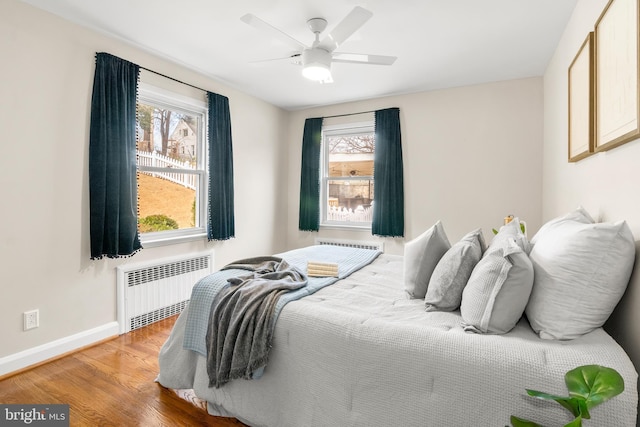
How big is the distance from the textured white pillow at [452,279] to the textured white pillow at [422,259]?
124mm

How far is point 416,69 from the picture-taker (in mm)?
3359

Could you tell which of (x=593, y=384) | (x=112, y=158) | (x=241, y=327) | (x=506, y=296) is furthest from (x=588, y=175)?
(x=112, y=158)

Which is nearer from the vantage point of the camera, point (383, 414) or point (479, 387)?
point (479, 387)

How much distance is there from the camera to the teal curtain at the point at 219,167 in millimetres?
3678

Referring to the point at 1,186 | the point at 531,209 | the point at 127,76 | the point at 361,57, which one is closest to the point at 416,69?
the point at 361,57

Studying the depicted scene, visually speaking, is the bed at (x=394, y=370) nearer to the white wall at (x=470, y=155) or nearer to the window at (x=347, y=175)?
the white wall at (x=470, y=155)

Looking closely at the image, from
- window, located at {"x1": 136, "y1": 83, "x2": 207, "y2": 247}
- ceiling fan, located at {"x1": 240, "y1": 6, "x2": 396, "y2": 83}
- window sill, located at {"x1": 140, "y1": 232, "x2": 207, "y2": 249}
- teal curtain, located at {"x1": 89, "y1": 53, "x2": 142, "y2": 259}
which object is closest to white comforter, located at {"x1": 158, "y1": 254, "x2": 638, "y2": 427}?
teal curtain, located at {"x1": 89, "y1": 53, "x2": 142, "y2": 259}

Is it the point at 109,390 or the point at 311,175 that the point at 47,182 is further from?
the point at 311,175

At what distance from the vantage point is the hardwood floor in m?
1.77

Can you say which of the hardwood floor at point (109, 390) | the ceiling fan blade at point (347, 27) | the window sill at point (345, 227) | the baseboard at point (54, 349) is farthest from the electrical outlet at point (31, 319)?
the window sill at point (345, 227)

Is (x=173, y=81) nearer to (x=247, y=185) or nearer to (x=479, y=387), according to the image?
(x=247, y=185)

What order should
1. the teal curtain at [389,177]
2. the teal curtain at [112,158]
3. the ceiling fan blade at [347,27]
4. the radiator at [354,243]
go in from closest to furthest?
1. the ceiling fan blade at [347,27]
2. the teal curtain at [112,158]
3. the teal curtain at [389,177]
4. the radiator at [354,243]

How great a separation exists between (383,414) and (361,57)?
2305mm

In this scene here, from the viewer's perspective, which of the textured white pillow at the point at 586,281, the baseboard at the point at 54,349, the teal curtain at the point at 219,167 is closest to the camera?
the textured white pillow at the point at 586,281
